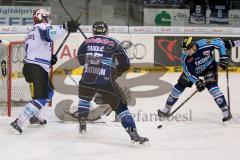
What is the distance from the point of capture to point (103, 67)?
579 centimetres

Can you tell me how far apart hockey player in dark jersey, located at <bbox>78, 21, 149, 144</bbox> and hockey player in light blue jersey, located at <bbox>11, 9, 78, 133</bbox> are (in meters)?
0.37

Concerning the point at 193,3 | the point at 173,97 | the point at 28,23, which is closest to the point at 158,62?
the point at 193,3

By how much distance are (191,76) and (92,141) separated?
1.53m

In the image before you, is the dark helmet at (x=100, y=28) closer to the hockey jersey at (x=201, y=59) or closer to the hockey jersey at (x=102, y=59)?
the hockey jersey at (x=102, y=59)

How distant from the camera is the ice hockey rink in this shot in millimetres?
5328

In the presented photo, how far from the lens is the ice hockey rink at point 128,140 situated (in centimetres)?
533

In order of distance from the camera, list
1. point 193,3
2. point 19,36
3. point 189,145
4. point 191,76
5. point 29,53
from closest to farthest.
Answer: point 189,145 < point 29,53 < point 191,76 < point 19,36 < point 193,3

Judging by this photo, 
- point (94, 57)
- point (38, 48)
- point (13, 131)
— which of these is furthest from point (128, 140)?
point (38, 48)

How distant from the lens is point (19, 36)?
35.4 feet

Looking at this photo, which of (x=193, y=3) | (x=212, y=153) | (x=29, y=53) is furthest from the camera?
(x=193, y=3)

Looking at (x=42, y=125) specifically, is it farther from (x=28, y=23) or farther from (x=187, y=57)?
(x=28, y=23)

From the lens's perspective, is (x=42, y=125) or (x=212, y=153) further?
(x=42, y=125)

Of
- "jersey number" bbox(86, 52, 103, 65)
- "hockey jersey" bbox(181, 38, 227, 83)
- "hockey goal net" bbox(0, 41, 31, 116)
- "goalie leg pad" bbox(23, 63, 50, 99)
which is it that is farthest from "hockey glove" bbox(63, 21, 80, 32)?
"hockey jersey" bbox(181, 38, 227, 83)

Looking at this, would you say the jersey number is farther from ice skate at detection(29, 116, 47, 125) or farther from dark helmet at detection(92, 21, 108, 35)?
ice skate at detection(29, 116, 47, 125)
